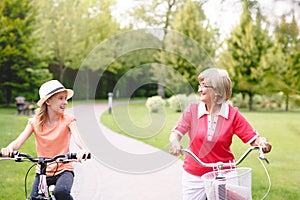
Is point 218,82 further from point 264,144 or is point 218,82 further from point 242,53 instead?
point 242,53

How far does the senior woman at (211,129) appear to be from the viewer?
2682 millimetres

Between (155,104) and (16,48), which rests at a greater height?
(16,48)

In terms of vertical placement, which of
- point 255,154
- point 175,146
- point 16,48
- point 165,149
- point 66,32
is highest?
point 66,32

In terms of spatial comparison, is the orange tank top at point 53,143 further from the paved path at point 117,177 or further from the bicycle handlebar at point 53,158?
the paved path at point 117,177

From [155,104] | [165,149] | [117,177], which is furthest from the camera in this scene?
[155,104]

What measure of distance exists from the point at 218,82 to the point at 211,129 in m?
0.29

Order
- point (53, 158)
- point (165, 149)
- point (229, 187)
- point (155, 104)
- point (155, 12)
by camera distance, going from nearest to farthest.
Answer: point (229, 187)
point (53, 158)
point (165, 149)
point (155, 104)
point (155, 12)

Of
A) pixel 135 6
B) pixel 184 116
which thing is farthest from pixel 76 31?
pixel 184 116

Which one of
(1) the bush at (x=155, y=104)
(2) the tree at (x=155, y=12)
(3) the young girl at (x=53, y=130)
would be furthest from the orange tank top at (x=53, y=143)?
(2) the tree at (x=155, y=12)

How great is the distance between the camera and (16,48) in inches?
713

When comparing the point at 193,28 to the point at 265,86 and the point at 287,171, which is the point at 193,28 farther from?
the point at 265,86

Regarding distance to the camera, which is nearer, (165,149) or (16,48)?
Result: (165,149)

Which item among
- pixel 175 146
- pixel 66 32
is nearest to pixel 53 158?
pixel 175 146

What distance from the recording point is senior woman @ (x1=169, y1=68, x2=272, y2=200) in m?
2.68
